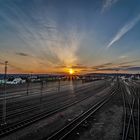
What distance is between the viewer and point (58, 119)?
14.8 m

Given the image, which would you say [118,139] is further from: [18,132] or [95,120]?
[18,132]

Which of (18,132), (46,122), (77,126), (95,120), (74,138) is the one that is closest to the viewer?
(74,138)

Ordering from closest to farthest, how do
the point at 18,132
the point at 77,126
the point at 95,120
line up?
the point at 18,132, the point at 77,126, the point at 95,120

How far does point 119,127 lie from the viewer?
1297 cm

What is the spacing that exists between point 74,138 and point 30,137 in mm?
3613

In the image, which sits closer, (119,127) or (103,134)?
(103,134)

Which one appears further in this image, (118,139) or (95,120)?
(95,120)

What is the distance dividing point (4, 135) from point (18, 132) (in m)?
1.11

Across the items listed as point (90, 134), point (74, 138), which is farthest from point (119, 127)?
point (74, 138)

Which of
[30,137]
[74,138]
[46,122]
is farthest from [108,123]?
A: [30,137]

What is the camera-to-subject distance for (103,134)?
11.4 m

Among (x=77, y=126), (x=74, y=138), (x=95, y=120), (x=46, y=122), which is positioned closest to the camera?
Result: (x=74, y=138)

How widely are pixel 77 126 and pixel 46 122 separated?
344 cm

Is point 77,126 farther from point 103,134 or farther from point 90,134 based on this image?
point 103,134
